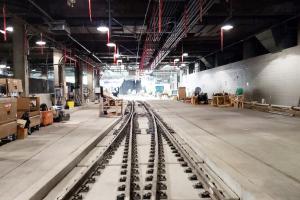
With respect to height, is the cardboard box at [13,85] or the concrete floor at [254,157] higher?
the cardboard box at [13,85]

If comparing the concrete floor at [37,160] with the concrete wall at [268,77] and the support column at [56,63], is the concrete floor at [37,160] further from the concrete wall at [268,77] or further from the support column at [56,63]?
the support column at [56,63]

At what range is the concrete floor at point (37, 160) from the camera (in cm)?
472

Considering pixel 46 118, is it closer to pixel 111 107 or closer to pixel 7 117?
pixel 7 117

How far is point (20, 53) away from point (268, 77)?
44.7 feet

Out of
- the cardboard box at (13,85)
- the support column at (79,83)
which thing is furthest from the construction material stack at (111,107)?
the support column at (79,83)

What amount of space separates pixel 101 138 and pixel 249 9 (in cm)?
877

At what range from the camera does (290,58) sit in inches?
645

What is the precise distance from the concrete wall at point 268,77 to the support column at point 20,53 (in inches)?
516

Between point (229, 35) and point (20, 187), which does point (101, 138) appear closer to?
point (20, 187)

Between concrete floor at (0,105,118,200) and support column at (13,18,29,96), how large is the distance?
6.12 meters

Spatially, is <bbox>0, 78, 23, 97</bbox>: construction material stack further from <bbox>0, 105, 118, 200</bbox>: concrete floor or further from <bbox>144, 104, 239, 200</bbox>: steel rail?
<bbox>144, 104, 239, 200</bbox>: steel rail

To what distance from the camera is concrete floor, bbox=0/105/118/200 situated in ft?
15.5

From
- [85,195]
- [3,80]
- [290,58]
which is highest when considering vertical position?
[290,58]

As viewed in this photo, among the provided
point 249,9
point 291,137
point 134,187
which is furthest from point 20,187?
point 249,9
